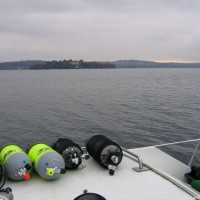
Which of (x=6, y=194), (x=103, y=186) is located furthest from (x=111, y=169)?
(x=6, y=194)

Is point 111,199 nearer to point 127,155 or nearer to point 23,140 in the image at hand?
point 127,155

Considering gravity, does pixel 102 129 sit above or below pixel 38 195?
below

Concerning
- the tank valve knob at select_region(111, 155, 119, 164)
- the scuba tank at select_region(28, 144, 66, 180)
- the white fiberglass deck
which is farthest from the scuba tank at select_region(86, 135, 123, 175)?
the scuba tank at select_region(28, 144, 66, 180)

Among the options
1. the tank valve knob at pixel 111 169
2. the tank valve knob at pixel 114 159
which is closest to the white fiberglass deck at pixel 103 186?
the tank valve knob at pixel 111 169

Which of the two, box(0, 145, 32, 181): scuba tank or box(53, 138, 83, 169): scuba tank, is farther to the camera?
box(53, 138, 83, 169): scuba tank

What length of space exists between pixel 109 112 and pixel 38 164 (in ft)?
66.0

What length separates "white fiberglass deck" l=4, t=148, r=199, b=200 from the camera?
153 inches

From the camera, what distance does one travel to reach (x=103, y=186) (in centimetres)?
417

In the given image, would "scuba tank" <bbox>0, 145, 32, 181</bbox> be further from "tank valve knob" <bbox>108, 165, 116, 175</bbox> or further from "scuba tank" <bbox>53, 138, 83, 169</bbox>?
"tank valve knob" <bbox>108, 165, 116, 175</bbox>

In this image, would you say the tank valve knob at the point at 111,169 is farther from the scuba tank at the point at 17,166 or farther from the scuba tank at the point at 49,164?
the scuba tank at the point at 17,166

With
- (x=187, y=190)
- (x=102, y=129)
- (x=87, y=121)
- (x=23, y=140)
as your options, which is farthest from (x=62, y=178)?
(x=87, y=121)

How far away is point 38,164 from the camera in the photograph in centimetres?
418

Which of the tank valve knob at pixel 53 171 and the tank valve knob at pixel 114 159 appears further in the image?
the tank valve knob at pixel 114 159

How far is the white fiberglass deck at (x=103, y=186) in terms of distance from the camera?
389cm
